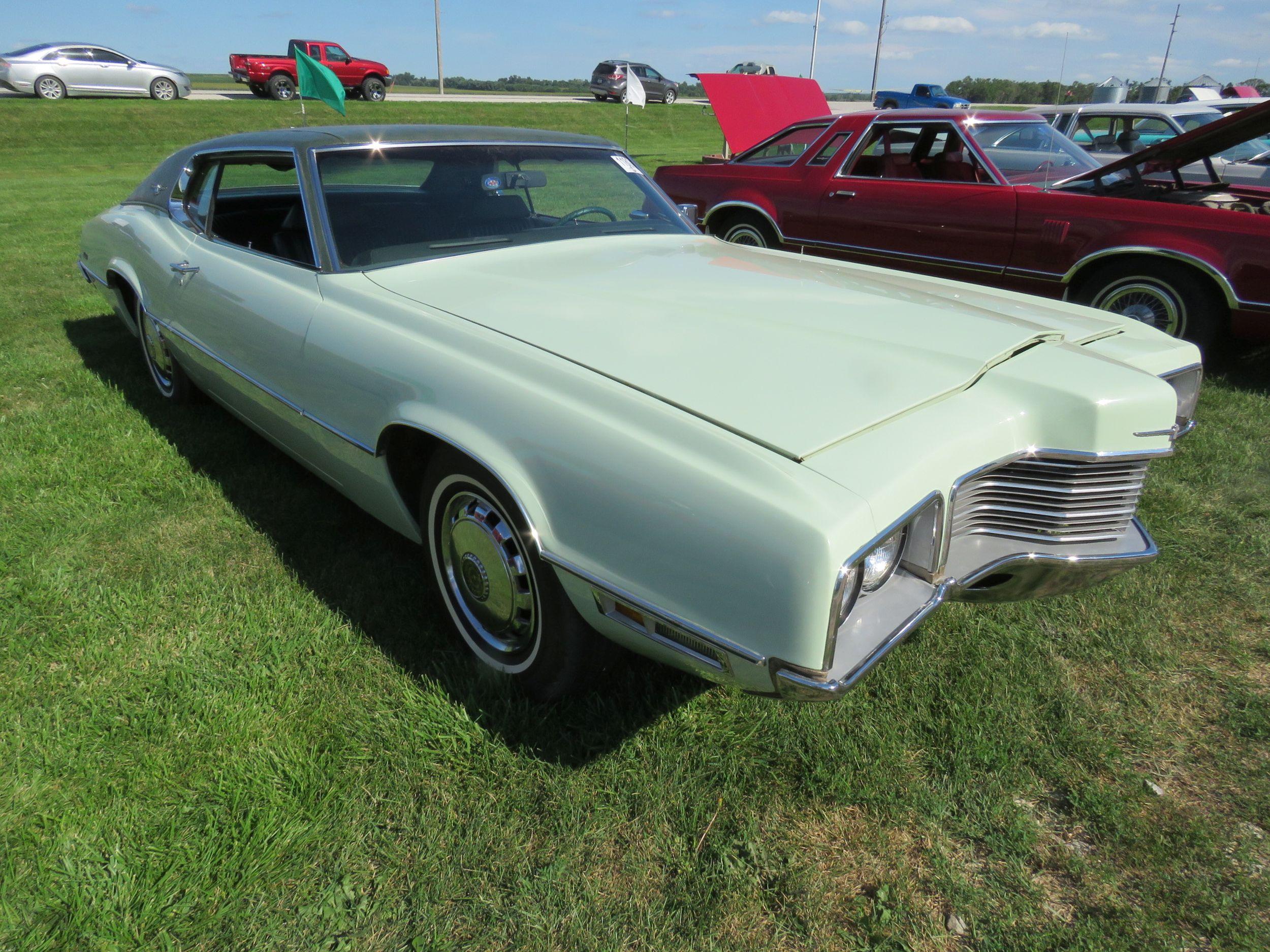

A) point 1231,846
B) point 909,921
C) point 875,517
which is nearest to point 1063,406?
point 875,517

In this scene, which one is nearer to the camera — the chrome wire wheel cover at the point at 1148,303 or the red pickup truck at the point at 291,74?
the chrome wire wheel cover at the point at 1148,303

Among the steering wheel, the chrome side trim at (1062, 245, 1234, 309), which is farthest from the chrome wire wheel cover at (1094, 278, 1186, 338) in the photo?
the steering wheel

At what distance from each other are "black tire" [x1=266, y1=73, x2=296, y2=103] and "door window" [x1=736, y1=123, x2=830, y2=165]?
21.4 m

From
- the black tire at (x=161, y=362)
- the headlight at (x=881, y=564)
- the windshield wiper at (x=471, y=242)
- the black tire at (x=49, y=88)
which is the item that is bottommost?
the black tire at (x=161, y=362)

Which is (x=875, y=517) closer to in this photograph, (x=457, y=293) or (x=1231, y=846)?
(x=1231, y=846)

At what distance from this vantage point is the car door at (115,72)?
19906mm

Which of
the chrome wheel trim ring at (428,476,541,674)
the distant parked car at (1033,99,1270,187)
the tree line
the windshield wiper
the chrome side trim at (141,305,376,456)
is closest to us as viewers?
the chrome wheel trim ring at (428,476,541,674)

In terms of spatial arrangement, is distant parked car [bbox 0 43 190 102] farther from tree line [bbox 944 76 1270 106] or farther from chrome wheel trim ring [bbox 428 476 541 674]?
tree line [bbox 944 76 1270 106]

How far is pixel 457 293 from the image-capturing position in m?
2.38

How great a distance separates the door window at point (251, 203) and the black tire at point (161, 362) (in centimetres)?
63

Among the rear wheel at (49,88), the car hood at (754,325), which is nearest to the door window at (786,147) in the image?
the car hood at (754,325)

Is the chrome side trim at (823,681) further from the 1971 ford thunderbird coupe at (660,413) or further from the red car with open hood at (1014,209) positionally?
the red car with open hood at (1014,209)

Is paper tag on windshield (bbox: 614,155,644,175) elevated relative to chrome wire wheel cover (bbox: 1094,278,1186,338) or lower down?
elevated

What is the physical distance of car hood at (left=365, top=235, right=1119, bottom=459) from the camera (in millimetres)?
1770
